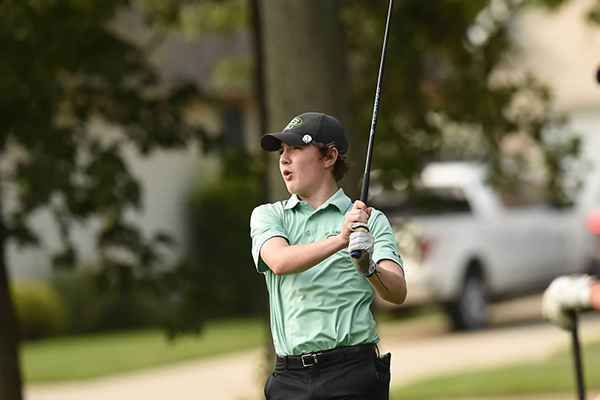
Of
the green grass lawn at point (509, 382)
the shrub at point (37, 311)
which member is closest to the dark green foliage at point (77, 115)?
the green grass lawn at point (509, 382)

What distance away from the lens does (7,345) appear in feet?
28.8

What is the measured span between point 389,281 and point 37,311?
50.5 feet

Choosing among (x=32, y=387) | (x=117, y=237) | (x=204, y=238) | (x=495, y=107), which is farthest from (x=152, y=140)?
(x=204, y=238)

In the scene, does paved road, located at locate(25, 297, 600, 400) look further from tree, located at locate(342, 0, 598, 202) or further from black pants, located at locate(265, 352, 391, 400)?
black pants, located at locate(265, 352, 391, 400)

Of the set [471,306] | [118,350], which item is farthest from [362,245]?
[118,350]

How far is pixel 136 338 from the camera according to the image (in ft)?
57.2

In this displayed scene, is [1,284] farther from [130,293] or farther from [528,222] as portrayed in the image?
[528,222]

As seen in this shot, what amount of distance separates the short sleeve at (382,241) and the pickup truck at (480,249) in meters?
9.25

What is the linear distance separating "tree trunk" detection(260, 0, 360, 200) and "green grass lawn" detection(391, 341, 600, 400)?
390 cm

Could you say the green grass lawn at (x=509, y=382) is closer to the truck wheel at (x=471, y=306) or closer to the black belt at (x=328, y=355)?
the truck wheel at (x=471, y=306)

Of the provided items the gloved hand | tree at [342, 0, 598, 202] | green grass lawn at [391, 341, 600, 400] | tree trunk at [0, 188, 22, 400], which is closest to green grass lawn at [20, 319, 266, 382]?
green grass lawn at [391, 341, 600, 400]

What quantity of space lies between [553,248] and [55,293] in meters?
8.02

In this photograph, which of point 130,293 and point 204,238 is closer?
point 130,293

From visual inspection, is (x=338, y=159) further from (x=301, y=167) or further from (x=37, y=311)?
(x=37, y=311)
